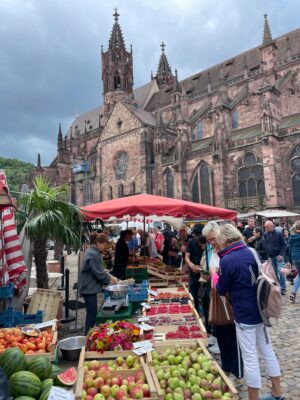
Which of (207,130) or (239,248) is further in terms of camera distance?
(207,130)

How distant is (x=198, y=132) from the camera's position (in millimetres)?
34844

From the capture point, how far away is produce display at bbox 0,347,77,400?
2.49m

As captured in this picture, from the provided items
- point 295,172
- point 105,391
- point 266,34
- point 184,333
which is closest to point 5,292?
point 184,333

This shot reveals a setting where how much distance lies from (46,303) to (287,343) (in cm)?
430

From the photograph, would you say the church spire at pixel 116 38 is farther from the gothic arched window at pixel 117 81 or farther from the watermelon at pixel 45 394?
the watermelon at pixel 45 394

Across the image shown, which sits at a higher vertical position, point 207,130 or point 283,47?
point 283,47

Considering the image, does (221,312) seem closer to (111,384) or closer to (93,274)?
(111,384)

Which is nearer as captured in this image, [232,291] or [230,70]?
[232,291]

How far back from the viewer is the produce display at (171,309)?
5082 mm

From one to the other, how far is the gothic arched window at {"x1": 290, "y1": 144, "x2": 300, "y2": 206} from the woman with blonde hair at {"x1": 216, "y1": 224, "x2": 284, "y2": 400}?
916 inches

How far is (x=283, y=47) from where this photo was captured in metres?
33.7

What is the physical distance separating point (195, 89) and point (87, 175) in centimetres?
1913

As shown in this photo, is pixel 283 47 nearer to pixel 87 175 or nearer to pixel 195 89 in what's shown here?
pixel 195 89

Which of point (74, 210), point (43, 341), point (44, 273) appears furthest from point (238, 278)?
point (44, 273)
